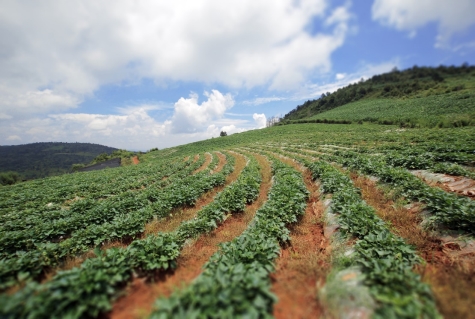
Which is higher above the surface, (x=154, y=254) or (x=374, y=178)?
(x=154, y=254)

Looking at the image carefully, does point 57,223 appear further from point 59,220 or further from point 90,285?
point 90,285

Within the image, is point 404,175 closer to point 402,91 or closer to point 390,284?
point 390,284

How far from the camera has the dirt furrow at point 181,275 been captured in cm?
384

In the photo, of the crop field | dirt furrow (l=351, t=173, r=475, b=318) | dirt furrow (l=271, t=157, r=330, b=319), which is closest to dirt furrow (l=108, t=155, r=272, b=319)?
the crop field

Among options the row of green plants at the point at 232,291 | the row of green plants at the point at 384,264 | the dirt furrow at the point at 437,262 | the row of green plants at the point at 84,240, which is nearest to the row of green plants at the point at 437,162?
the dirt furrow at the point at 437,262

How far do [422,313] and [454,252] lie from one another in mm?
4232

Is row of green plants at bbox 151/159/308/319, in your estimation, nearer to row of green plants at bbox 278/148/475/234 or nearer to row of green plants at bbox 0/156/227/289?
row of green plants at bbox 0/156/227/289

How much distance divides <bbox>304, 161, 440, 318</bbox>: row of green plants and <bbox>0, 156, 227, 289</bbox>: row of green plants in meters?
7.43

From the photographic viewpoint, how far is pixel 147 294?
13.9 feet

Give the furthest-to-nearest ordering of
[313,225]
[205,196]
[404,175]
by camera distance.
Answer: [205,196] < [404,175] < [313,225]

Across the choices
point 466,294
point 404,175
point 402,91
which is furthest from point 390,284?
point 402,91

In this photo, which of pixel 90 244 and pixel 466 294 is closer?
pixel 466 294

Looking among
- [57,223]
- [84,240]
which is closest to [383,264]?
[84,240]

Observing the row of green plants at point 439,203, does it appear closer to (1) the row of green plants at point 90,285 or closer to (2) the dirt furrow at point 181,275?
(2) the dirt furrow at point 181,275
